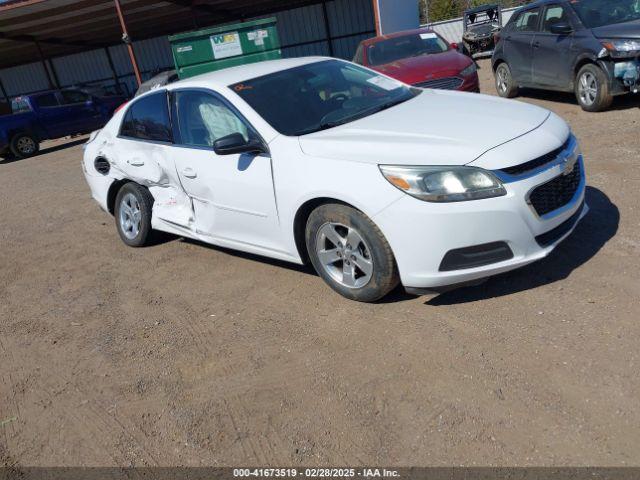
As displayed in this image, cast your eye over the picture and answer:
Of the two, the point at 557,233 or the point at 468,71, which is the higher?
the point at 468,71

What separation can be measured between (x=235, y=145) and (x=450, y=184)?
1485 mm

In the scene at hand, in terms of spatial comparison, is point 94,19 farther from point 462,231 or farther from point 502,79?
point 462,231

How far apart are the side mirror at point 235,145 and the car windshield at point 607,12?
6000 millimetres

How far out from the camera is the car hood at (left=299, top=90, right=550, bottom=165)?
3.19 m

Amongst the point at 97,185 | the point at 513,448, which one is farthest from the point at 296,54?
the point at 513,448

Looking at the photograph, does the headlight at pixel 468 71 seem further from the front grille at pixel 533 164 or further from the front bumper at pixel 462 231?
the front bumper at pixel 462 231

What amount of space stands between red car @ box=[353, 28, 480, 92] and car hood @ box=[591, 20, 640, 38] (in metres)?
1.63

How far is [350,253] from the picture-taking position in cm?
351

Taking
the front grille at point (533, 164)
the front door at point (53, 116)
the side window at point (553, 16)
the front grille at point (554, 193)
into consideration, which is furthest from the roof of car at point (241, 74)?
the front door at point (53, 116)

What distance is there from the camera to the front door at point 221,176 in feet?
12.6

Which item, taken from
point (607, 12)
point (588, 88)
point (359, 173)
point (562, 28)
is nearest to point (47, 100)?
point (562, 28)

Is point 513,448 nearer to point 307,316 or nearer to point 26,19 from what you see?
point 307,316

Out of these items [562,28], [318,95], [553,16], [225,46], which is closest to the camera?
[318,95]

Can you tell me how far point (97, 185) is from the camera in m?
5.70
